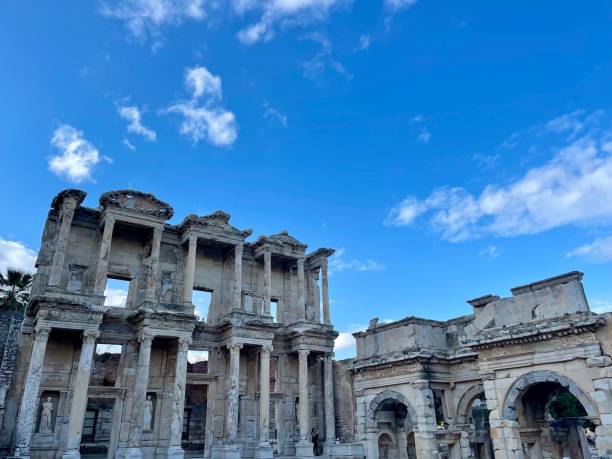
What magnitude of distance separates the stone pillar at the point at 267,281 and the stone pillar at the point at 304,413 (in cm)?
258

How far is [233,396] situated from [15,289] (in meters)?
15.0

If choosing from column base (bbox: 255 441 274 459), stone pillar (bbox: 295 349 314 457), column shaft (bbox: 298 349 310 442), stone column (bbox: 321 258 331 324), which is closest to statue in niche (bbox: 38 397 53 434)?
column base (bbox: 255 441 274 459)

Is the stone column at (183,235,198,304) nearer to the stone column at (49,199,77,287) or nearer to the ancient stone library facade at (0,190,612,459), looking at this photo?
the ancient stone library facade at (0,190,612,459)

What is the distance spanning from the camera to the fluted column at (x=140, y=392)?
58.0ft

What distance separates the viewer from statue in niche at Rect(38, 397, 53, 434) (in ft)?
56.9

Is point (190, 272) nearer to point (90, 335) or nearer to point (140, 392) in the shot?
point (90, 335)

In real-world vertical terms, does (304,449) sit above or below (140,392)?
below

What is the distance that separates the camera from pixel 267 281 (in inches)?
923

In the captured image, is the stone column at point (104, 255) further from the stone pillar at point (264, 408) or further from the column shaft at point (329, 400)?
the column shaft at point (329, 400)

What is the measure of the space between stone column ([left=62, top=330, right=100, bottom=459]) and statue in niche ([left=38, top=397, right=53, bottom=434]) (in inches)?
29.5

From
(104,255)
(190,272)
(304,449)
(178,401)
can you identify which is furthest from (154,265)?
(304,449)

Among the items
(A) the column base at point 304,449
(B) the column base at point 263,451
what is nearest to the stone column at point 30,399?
(B) the column base at point 263,451

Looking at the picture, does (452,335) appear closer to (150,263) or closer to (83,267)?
(150,263)

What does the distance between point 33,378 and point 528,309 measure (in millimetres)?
16129
